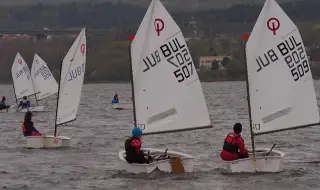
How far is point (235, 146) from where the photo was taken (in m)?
24.3

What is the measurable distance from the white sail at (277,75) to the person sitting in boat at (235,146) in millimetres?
1385

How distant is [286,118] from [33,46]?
15628 centimetres

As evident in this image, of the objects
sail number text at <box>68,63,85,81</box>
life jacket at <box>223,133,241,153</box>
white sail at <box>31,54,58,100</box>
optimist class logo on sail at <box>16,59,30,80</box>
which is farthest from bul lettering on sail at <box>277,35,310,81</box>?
optimist class logo on sail at <box>16,59,30,80</box>

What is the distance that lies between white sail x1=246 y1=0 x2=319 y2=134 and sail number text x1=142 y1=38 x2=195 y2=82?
1.81 m

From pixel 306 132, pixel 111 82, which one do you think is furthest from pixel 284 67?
pixel 111 82

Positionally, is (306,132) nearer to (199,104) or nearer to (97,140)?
(97,140)

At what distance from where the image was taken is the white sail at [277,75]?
996 inches

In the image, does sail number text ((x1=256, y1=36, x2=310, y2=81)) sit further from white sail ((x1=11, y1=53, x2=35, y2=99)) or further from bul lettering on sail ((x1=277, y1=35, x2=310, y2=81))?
white sail ((x1=11, y1=53, x2=35, y2=99))

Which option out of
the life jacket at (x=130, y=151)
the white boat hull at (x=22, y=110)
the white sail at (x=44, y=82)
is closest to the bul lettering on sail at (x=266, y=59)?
the life jacket at (x=130, y=151)

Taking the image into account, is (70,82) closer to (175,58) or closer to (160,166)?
(175,58)

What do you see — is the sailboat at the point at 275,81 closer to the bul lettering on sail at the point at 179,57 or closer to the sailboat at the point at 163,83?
the sailboat at the point at 163,83

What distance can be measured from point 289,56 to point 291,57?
81mm

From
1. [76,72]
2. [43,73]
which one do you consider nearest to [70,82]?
[76,72]

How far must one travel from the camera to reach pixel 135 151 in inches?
953
